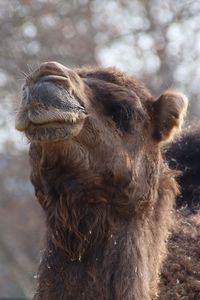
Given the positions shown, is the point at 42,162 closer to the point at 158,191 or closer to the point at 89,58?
the point at 158,191

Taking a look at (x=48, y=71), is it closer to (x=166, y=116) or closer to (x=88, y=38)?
(x=166, y=116)

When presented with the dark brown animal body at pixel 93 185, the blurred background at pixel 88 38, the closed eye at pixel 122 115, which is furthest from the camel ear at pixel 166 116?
the blurred background at pixel 88 38

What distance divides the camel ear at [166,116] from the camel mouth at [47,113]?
85 cm

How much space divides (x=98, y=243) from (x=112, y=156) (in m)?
0.46

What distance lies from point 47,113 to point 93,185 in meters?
0.55

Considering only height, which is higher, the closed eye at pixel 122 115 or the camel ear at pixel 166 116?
the closed eye at pixel 122 115

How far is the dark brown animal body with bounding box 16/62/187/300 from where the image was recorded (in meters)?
5.80

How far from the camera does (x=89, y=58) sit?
2305 cm

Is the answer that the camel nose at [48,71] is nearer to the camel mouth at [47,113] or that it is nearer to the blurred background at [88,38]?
the camel mouth at [47,113]

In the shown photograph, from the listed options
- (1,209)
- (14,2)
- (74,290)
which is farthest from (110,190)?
(1,209)

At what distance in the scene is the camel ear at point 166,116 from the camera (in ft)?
21.5

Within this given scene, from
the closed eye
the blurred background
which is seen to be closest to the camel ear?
the closed eye

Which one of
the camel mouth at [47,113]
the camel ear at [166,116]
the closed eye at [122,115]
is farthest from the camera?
the camel ear at [166,116]

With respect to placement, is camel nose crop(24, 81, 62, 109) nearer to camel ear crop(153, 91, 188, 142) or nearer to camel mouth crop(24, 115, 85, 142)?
camel mouth crop(24, 115, 85, 142)
